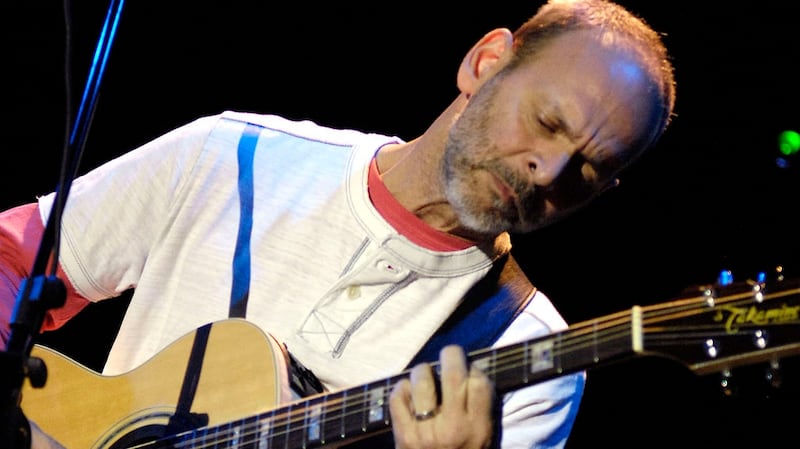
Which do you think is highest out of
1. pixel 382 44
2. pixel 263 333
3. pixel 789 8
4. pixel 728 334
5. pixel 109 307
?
pixel 382 44

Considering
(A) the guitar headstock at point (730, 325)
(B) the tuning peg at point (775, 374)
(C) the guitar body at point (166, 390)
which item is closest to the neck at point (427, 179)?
(C) the guitar body at point (166, 390)

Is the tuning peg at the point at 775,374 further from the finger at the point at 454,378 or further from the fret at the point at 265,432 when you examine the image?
the fret at the point at 265,432

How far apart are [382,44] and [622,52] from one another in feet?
5.48

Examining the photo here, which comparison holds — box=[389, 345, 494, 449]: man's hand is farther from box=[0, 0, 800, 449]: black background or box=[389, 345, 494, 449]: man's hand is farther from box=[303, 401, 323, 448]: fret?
box=[0, 0, 800, 449]: black background

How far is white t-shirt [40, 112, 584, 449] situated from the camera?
2.62 metres

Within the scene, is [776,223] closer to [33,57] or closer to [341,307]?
[341,307]

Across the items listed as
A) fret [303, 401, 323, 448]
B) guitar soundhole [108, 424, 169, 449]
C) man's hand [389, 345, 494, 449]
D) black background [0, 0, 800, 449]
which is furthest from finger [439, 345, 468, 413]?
black background [0, 0, 800, 449]

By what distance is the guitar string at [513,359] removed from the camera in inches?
72.6

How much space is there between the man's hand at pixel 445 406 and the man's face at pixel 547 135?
2.01 ft

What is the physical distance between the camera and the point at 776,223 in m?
3.62

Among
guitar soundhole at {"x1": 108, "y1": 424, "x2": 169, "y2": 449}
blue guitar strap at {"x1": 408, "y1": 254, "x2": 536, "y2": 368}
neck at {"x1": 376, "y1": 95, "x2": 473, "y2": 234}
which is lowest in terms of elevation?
guitar soundhole at {"x1": 108, "y1": 424, "x2": 169, "y2": 449}

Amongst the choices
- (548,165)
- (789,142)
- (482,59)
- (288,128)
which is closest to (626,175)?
(789,142)

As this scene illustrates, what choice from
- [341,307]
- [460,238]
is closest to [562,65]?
[460,238]

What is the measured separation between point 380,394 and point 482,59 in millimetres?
1181
